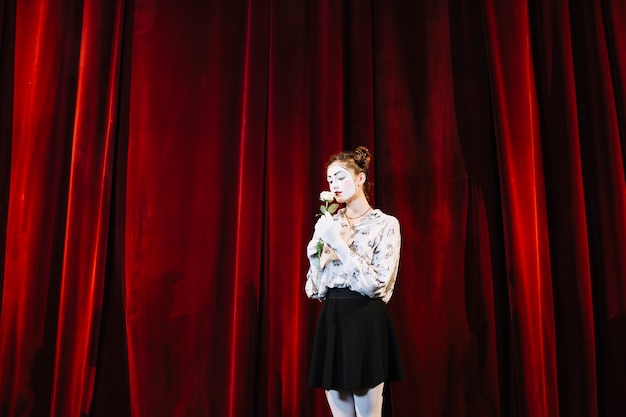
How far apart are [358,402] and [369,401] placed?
1.5 inches

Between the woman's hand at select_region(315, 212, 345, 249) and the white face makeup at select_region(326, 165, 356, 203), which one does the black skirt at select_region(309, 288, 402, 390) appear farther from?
the white face makeup at select_region(326, 165, 356, 203)

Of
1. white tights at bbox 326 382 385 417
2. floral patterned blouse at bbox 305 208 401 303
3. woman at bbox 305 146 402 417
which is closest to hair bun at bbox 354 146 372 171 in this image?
woman at bbox 305 146 402 417

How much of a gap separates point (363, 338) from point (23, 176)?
6.29 feet

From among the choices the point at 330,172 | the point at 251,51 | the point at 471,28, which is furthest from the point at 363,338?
the point at 471,28

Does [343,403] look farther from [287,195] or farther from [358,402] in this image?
[287,195]

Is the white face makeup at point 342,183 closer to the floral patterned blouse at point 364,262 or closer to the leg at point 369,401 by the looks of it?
the floral patterned blouse at point 364,262

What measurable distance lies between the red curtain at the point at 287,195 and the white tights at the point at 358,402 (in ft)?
2.66

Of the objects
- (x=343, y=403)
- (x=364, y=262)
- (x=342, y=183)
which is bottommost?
(x=343, y=403)

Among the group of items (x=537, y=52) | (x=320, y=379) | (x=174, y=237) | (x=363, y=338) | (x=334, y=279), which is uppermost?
(x=537, y=52)

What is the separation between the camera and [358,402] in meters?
1.68

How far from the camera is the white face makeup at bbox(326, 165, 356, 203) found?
180 centimetres

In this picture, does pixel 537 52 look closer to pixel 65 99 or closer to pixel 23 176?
pixel 65 99

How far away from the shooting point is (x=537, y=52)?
8.92 feet

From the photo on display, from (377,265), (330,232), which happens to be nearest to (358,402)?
(377,265)
